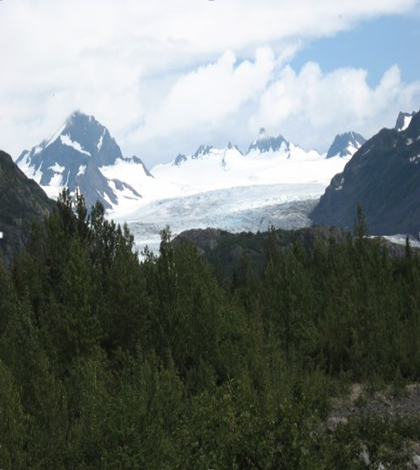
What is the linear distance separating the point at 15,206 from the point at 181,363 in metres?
133

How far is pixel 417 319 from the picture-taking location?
35625mm

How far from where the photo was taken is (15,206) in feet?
Result: 500

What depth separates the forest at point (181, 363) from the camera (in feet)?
39.0

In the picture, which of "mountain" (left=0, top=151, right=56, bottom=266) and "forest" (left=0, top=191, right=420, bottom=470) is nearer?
"forest" (left=0, top=191, right=420, bottom=470)

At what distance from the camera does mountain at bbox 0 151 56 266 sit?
5315 inches

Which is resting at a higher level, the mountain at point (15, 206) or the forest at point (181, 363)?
the mountain at point (15, 206)

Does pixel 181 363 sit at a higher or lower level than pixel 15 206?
lower

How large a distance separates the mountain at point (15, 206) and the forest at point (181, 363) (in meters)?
90.7

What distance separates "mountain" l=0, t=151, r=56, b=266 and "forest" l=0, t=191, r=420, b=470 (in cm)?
9068

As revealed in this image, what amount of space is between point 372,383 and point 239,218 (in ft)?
517

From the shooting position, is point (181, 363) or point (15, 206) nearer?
point (181, 363)

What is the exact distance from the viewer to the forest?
11.9 metres

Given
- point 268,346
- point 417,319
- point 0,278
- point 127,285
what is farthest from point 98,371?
point 417,319

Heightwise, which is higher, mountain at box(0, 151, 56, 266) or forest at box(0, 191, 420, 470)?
mountain at box(0, 151, 56, 266)
